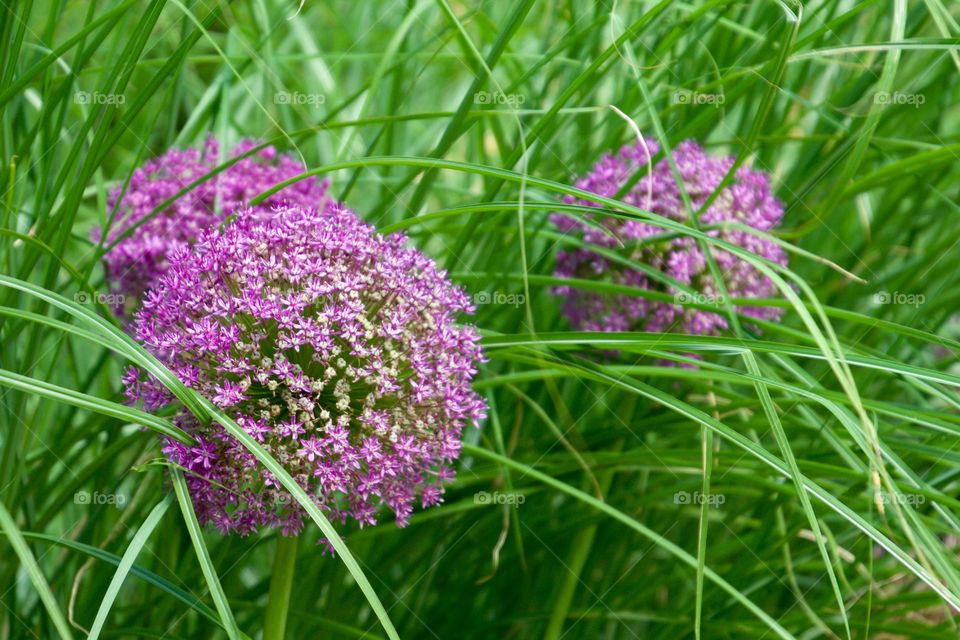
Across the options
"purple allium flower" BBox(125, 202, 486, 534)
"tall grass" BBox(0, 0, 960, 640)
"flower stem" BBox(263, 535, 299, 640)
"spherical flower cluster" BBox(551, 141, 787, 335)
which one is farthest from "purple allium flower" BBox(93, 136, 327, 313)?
"flower stem" BBox(263, 535, 299, 640)

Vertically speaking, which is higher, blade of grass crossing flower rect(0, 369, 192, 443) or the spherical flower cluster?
the spherical flower cluster

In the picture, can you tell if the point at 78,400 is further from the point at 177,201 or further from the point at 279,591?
the point at 177,201

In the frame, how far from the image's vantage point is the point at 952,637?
6.98ft

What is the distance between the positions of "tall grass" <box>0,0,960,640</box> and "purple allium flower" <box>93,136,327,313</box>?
94 mm

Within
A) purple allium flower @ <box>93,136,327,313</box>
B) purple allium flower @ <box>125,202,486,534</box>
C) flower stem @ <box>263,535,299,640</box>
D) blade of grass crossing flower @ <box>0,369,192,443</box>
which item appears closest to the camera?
blade of grass crossing flower @ <box>0,369,192,443</box>

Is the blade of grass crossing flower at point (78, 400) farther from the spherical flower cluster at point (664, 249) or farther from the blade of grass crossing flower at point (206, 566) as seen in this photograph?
the spherical flower cluster at point (664, 249)

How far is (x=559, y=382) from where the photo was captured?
2.63m

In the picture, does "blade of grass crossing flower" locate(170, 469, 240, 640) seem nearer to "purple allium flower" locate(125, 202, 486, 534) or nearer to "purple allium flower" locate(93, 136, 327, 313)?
"purple allium flower" locate(125, 202, 486, 534)

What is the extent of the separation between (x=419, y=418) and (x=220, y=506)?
1.08ft

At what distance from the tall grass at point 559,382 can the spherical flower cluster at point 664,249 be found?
84 mm

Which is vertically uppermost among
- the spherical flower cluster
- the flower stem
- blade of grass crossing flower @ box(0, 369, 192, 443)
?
the spherical flower cluster

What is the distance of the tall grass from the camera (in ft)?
5.39

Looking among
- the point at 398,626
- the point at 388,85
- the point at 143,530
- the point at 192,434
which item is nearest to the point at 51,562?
the point at 398,626

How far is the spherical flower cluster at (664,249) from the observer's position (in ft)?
7.04
